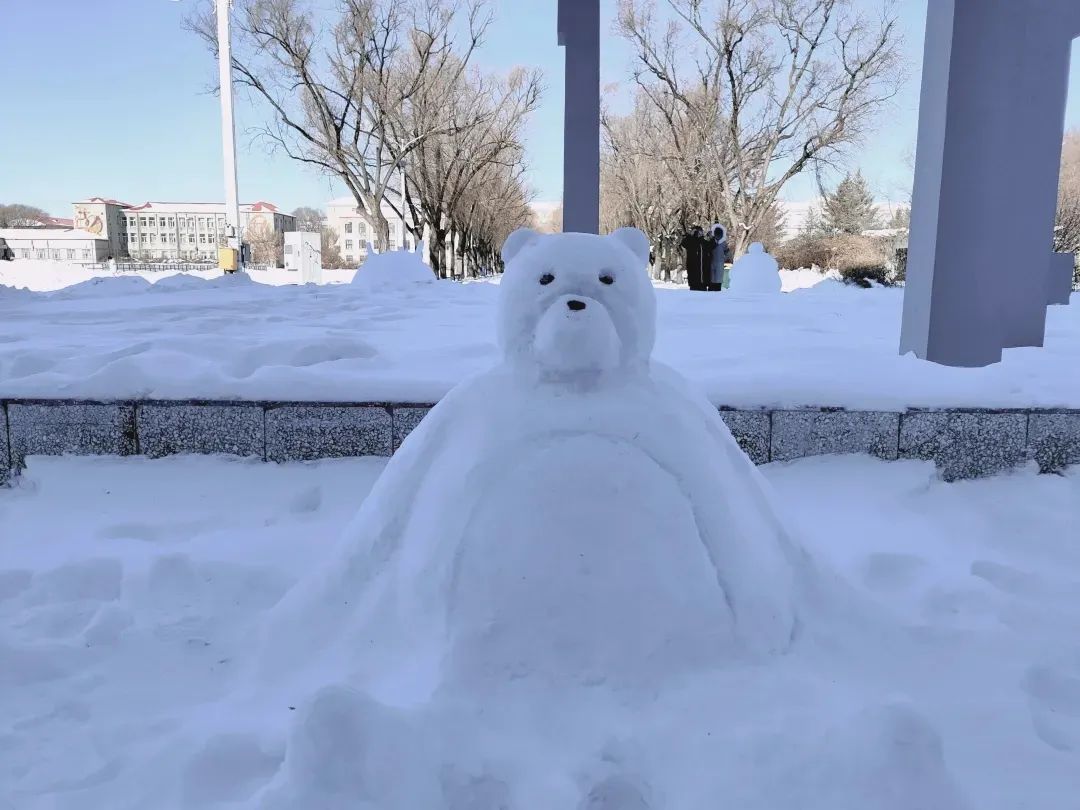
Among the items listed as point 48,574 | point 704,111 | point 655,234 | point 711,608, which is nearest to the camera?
point 711,608

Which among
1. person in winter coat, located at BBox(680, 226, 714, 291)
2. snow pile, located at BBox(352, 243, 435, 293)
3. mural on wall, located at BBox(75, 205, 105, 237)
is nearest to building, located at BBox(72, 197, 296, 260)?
mural on wall, located at BBox(75, 205, 105, 237)

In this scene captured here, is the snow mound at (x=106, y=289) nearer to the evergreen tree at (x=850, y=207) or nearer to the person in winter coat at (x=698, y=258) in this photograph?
the person in winter coat at (x=698, y=258)

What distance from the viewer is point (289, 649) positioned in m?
1.87

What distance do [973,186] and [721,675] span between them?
3.48 m

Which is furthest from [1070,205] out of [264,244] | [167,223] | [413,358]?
[167,223]

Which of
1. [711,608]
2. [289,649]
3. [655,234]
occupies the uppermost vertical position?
[655,234]

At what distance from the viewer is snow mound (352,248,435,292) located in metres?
13.0

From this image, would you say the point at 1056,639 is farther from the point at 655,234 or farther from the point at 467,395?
the point at 655,234

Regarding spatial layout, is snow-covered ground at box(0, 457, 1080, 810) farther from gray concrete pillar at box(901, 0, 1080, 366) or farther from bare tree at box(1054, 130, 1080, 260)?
bare tree at box(1054, 130, 1080, 260)

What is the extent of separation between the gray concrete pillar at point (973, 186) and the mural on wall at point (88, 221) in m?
83.7

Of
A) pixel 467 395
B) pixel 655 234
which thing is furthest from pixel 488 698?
pixel 655 234

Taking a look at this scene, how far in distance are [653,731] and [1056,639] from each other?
1.19 metres

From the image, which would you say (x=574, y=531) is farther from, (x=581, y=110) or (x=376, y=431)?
(x=581, y=110)

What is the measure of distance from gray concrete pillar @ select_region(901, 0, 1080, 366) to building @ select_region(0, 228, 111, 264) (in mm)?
53098
